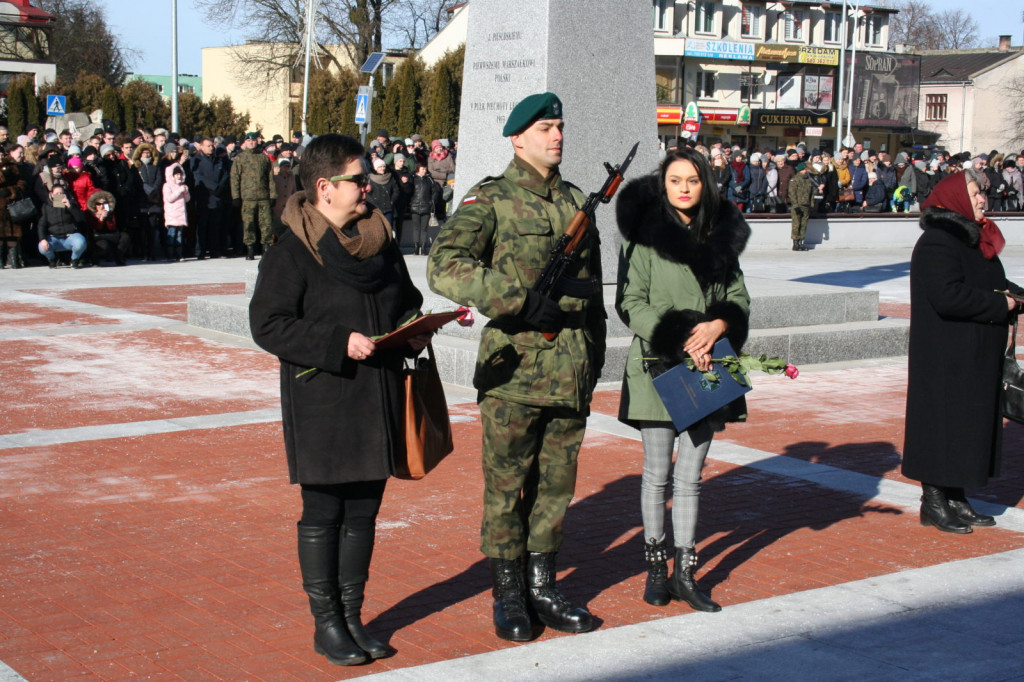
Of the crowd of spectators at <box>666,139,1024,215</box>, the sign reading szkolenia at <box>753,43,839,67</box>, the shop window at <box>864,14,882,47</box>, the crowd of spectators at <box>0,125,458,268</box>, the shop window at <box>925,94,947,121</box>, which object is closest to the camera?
the crowd of spectators at <box>0,125,458,268</box>

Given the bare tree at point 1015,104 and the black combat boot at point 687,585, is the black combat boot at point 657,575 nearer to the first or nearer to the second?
the black combat boot at point 687,585

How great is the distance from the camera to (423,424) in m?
4.45

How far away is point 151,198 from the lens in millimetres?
19344

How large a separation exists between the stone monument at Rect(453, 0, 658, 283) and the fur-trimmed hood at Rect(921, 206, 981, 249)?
495 centimetres

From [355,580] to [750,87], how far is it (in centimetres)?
8017

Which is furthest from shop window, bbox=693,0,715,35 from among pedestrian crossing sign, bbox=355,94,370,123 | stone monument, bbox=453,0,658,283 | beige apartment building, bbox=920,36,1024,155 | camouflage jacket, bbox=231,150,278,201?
stone monument, bbox=453,0,658,283

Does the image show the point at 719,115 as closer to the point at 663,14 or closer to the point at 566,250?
the point at 663,14

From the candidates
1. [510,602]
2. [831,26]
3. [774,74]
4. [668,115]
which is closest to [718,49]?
[774,74]

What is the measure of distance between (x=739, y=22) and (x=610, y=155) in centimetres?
7527

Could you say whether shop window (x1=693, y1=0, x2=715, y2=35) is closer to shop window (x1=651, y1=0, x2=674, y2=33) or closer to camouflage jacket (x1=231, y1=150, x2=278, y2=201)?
shop window (x1=651, y1=0, x2=674, y2=33)

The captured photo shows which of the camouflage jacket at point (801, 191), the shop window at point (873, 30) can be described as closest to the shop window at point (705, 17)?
the shop window at point (873, 30)

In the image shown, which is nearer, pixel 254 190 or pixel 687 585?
pixel 687 585

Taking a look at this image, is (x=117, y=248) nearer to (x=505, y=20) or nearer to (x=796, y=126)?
(x=505, y=20)

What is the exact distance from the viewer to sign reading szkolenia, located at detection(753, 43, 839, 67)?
265ft
